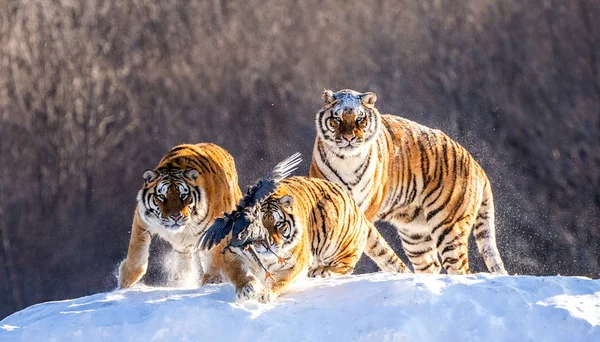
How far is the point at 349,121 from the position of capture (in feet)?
20.7

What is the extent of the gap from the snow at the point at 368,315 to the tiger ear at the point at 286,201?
0.44m

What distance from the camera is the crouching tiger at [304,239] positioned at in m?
5.03

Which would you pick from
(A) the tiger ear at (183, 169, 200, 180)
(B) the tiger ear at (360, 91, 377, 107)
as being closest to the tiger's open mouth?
(A) the tiger ear at (183, 169, 200, 180)

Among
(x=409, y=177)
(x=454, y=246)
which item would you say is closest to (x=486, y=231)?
(x=454, y=246)

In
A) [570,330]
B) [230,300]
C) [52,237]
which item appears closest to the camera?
[570,330]

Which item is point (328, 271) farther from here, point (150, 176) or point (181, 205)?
point (150, 176)

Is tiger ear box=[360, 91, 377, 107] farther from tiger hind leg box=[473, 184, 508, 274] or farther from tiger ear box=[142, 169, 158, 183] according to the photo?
tiger ear box=[142, 169, 158, 183]

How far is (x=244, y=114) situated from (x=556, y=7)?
13.9 ft

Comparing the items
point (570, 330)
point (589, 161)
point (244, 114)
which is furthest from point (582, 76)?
point (570, 330)

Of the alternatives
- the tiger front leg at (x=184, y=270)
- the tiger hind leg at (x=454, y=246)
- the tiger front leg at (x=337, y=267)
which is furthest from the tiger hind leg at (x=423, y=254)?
the tiger front leg at (x=184, y=270)

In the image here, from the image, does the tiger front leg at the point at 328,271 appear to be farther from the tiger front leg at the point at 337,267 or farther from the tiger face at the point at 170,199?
the tiger face at the point at 170,199

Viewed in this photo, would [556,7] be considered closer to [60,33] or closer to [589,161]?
[589,161]

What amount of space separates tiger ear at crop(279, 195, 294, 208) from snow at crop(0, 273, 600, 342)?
440mm

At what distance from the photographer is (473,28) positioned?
14.3 meters
